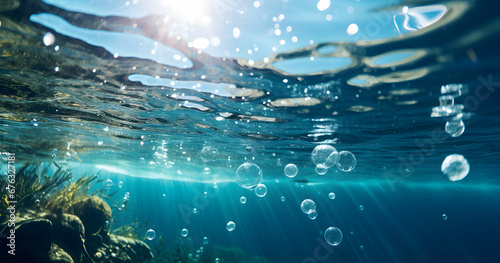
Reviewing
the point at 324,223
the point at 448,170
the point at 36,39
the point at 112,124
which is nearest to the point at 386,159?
the point at 448,170

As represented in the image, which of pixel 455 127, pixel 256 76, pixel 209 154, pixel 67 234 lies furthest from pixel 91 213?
pixel 455 127

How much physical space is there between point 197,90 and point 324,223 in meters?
43.8

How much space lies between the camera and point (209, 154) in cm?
2247

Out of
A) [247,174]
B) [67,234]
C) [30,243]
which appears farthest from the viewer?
[67,234]

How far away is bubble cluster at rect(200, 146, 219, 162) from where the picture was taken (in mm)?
20092

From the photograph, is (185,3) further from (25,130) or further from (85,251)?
(25,130)

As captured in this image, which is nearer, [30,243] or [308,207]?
[30,243]

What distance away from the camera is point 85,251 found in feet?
37.4

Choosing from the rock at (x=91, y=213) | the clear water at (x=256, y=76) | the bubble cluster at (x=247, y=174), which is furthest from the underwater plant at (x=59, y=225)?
the bubble cluster at (x=247, y=174)

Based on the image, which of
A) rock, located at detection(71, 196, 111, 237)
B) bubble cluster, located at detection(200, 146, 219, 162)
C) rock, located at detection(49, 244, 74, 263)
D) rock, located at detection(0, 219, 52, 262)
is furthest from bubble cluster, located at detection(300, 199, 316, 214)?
rock, located at detection(0, 219, 52, 262)

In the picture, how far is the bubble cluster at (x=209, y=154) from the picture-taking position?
2009cm

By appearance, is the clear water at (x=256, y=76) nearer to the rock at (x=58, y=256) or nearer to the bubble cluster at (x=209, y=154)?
the bubble cluster at (x=209, y=154)

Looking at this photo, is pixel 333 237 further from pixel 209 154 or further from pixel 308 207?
→ pixel 209 154

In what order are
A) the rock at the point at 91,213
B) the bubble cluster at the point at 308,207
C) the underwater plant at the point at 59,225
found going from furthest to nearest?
the rock at the point at 91,213 < the bubble cluster at the point at 308,207 < the underwater plant at the point at 59,225
